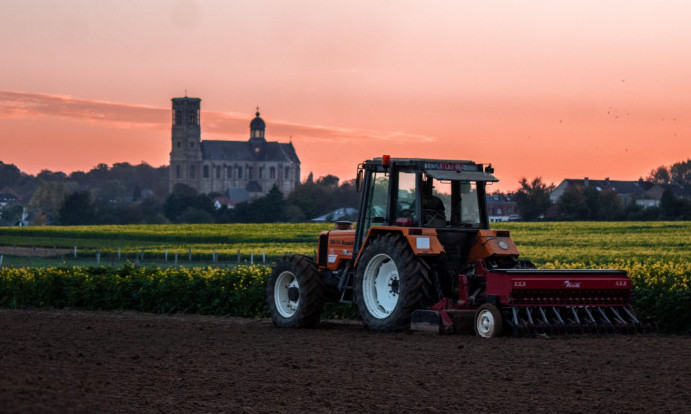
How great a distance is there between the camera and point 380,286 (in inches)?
652

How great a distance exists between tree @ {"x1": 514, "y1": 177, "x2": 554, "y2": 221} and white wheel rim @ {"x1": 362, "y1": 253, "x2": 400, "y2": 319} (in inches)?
2847

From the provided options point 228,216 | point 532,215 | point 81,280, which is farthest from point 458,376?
point 228,216

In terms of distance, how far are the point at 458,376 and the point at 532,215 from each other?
Answer: 252 feet

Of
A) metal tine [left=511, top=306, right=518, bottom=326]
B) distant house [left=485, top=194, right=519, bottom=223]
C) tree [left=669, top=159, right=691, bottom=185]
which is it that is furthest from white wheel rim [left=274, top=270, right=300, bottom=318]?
tree [left=669, top=159, right=691, bottom=185]

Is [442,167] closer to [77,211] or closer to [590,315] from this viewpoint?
[590,315]

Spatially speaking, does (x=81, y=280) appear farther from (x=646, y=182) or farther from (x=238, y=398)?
(x=646, y=182)

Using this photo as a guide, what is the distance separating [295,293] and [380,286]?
7.18 feet

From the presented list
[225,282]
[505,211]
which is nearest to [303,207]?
[505,211]

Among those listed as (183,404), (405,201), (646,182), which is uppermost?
(646,182)

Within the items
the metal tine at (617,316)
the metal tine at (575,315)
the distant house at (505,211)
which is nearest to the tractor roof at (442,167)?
the metal tine at (575,315)

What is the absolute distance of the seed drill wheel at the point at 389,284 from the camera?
51.7ft

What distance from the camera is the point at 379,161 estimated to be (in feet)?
55.4

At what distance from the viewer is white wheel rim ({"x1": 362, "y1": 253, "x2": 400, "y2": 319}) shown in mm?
16344

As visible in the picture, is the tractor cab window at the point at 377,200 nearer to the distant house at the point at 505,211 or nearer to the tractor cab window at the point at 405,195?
the tractor cab window at the point at 405,195
